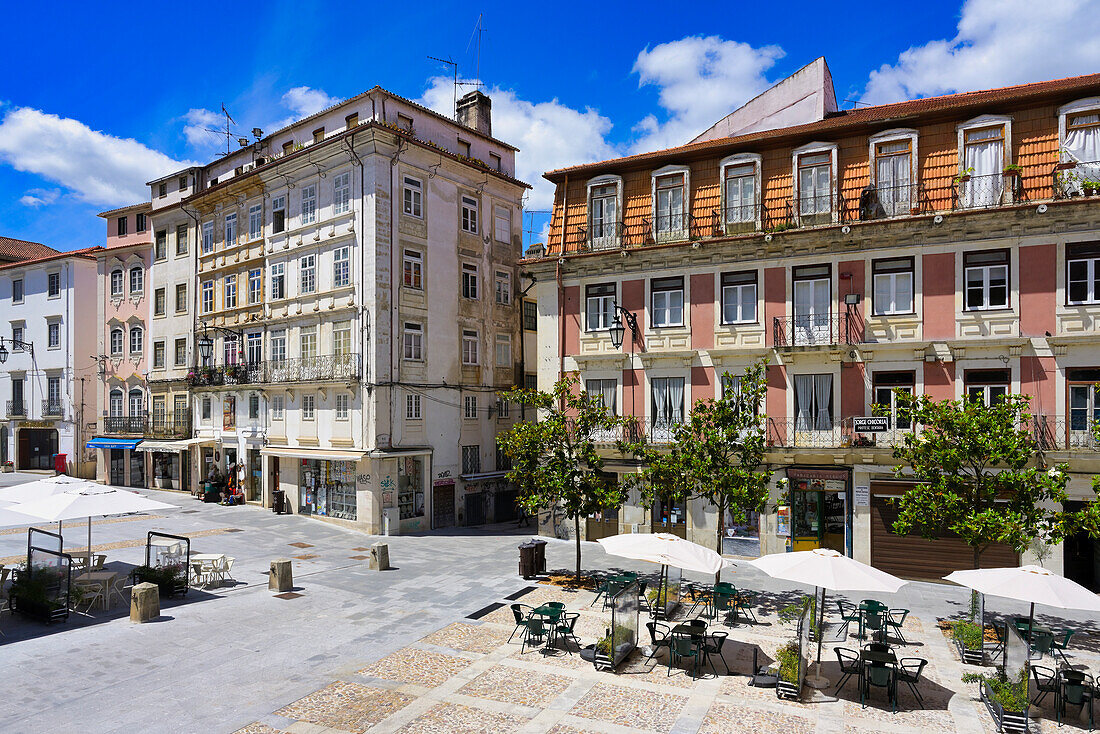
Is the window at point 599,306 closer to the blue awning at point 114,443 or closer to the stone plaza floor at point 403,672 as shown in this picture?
the stone plaza floor at point 403,672

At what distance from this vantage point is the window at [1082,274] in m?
20.0

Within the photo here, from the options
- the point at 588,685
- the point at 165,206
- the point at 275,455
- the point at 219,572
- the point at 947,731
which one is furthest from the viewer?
the point at 165,206

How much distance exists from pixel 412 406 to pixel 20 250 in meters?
43.9

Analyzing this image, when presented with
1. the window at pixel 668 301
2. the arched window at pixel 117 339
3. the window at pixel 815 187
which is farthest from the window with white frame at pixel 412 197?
the arched window at pixel 117 339

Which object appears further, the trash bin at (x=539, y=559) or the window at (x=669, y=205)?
the window at (x=669, y=205)

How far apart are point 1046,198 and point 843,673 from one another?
15798 mm

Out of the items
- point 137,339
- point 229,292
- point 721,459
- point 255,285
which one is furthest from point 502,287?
point 137,339

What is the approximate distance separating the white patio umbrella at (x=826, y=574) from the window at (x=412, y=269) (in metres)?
21.8

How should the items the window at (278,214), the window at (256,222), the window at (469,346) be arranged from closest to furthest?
the window at (469,346), the window at (278,214), the window at (256,222)

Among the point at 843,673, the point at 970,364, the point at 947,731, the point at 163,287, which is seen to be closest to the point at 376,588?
the point at 843,673

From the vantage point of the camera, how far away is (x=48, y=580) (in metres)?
15.9

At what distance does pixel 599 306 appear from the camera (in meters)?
27.0

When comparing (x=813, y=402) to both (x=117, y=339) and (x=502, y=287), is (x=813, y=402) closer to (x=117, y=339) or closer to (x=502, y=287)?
(x=502, y=287)

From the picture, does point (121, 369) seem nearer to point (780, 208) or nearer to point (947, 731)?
point (780, 208)
